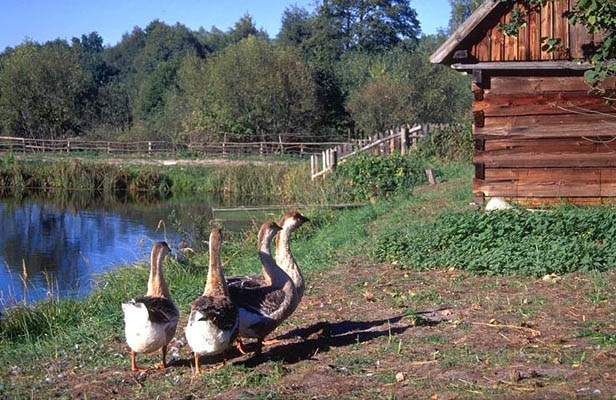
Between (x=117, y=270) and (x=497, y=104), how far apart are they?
7.87 meters

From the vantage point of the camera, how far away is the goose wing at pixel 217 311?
732 cm

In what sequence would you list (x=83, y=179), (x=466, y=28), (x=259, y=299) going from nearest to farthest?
(x=259, y=299) → (x=466, y=28) → (x=83, y=179)

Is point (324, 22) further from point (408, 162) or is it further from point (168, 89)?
point (408, 162)

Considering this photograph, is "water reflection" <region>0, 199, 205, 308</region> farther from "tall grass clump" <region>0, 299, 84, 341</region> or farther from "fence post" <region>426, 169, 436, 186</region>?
"fence post" <region>426, 169, 436, 186</region>

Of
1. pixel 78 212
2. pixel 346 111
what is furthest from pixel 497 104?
pixel 346 111

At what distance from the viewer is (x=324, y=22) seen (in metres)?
73.2

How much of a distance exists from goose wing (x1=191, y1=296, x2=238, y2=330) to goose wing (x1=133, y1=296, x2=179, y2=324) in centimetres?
44

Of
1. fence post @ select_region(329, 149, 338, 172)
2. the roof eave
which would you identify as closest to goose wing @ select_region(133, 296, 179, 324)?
the roof eave

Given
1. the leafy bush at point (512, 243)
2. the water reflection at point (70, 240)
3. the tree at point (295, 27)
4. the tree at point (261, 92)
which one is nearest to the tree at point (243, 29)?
the tree at point (295, 27)

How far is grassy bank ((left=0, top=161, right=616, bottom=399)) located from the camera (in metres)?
7.01

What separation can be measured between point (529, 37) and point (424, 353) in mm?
10163

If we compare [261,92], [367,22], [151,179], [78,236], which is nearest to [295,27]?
[367,22]

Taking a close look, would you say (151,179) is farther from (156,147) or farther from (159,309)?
(159,309)

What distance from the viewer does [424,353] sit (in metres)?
7.72
